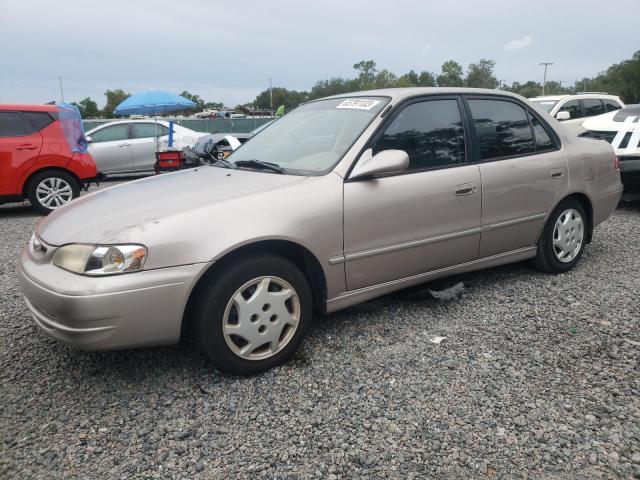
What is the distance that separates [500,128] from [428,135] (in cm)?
76

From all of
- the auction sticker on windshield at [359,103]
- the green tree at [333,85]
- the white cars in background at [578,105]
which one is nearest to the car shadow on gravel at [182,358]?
the auction sticker on windshield at [359,103]

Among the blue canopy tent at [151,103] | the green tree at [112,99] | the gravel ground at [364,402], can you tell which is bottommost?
the gravel ground at [364,402]

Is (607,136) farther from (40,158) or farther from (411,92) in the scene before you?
(40,158)

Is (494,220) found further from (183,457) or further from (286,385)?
(183,457)

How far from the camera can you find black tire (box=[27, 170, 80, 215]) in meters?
7.59

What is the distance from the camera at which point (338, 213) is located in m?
2.90

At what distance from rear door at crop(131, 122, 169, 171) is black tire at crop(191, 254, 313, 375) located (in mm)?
10101

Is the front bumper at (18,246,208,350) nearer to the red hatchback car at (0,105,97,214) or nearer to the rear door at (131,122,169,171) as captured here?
the red hatchback car at (0,105,97,214)

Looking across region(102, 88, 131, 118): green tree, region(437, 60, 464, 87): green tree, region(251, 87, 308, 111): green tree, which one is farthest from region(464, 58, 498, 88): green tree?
region(102, 88, 131, 118): green tree

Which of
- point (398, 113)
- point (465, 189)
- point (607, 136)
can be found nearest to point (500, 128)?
point (465, 189)

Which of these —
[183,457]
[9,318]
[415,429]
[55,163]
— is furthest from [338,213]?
[55,163]

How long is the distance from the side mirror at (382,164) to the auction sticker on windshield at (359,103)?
498 millimetres

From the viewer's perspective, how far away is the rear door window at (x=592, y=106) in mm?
11484

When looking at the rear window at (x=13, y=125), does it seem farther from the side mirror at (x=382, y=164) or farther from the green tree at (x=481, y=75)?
the green tree at (x=481, y=75)
